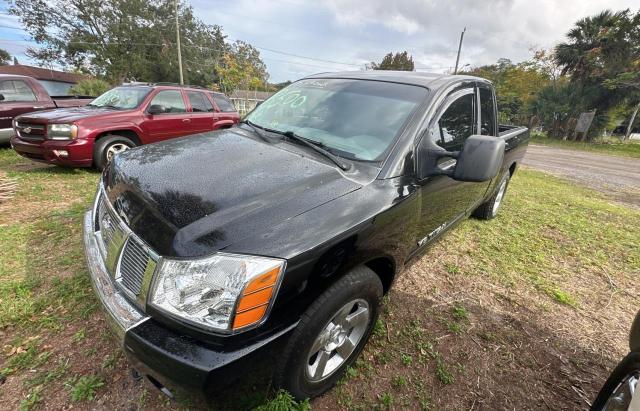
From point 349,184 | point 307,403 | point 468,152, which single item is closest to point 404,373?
point 307,403

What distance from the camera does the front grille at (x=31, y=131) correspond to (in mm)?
4957

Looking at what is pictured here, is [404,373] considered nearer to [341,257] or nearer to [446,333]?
[446,333]

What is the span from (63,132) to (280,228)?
5470 millimetres

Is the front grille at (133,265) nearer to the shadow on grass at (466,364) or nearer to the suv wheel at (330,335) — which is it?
the suv wheel at (330,335)

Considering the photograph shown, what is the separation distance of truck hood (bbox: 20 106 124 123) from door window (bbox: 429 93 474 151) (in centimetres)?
557

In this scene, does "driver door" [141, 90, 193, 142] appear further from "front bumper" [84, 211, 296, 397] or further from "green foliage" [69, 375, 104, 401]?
"front bumper" [84, 211, 296, 397]

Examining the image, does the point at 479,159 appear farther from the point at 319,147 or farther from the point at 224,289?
the point at 224,289

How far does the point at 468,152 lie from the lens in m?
1.86

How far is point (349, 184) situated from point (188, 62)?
40245mm

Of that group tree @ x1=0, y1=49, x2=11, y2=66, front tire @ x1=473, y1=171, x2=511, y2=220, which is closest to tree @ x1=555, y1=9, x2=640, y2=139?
front tire @ x1=473, y1=171, x2=511, y2=220

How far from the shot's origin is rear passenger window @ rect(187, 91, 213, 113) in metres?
6.65

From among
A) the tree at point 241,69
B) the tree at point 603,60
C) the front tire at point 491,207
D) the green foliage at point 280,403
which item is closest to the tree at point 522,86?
the tree at point 603,60

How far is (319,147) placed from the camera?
2115mm

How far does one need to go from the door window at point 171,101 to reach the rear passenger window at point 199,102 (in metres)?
0.22
